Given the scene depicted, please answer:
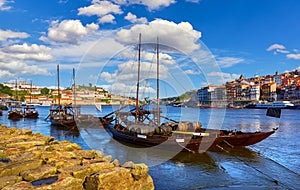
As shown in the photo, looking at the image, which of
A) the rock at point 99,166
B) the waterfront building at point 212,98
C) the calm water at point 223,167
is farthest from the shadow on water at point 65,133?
the waterfront building at point 212,98

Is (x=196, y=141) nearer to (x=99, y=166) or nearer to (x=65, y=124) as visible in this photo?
(x=99, y=166)

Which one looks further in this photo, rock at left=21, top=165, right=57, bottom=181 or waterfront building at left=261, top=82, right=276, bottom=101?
waterfront building at left=261, top=82, right=276, bottom=101

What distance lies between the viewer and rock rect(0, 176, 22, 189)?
8.49 m

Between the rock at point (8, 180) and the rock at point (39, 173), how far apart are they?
0.65 ft

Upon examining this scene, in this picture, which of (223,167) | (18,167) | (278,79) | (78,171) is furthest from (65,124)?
(278,79)

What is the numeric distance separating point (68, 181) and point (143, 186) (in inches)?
121

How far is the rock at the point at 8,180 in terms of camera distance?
8492 mm

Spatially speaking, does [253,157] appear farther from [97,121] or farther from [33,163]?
[97,121]

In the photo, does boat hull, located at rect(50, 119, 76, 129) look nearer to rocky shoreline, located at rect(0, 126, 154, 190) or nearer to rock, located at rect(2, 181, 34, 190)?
rocky shoreline, located at rect(0, 126, 154, 190)

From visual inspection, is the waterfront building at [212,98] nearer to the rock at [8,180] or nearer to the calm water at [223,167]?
the calm water at [223,167]

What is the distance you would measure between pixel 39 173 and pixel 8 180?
3.17 ft

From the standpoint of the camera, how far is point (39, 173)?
9.23 meters

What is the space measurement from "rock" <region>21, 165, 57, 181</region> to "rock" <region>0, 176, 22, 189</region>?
0.20 meters

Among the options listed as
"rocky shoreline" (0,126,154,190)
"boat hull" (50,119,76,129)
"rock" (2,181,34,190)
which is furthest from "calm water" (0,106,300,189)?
"boat hull" (50,119,76,129)
